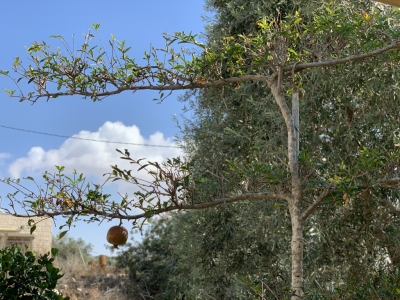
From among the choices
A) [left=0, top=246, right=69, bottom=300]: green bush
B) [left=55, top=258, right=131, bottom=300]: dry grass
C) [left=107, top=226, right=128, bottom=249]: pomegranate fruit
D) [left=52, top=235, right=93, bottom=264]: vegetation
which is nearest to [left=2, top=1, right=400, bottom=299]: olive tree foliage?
[left=107, top=226, right=128, bottom=249]: pomegranate fruit

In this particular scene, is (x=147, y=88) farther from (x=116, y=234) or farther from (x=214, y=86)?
(x=116, y=234)

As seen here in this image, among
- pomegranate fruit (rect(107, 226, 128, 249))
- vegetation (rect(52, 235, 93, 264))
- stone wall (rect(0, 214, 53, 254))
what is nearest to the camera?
pomegranate fruit (rect(107, 226, 128, 249))

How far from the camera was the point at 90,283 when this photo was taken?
9.51m

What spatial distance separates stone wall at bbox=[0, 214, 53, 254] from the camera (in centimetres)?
1030

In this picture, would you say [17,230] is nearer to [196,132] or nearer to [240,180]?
[196,132]

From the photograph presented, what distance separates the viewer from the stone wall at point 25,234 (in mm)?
10297

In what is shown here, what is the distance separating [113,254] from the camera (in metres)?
10.0

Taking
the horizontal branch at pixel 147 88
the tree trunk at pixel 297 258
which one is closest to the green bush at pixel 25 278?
the horizontal branch at pixel 147 88

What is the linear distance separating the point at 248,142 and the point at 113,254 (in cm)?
559

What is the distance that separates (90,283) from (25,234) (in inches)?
74.9

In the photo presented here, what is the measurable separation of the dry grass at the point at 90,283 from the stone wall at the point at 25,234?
84 centimetres

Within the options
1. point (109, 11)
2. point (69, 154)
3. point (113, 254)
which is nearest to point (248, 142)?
point (109, 11)

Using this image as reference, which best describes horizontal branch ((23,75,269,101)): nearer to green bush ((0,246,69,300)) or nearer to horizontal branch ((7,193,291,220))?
horizontal branch ((7,193,291,220))

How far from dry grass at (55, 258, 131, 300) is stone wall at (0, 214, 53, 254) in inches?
33.0
